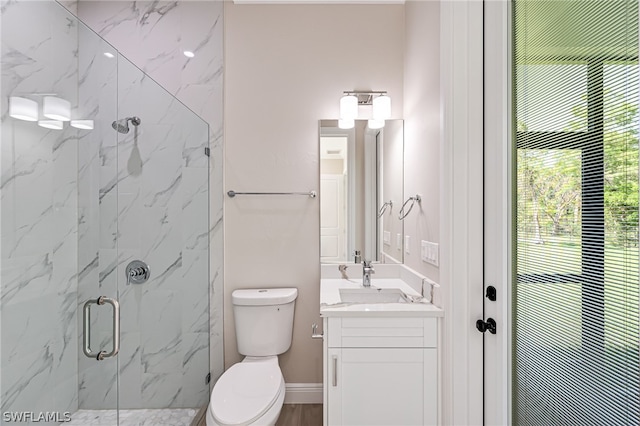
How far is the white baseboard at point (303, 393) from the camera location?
7.63 feet

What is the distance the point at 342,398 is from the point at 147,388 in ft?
3.50

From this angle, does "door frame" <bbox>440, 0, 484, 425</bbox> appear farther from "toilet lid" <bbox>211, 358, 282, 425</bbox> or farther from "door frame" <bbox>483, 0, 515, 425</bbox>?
"toilet lid" <bbox>211, 358, 282, 425</bbox>

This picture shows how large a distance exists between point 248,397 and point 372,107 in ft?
6.11

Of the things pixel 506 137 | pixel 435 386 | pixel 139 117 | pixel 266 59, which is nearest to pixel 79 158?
pixel 139 117

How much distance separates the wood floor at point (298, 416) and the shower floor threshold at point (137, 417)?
77 mm

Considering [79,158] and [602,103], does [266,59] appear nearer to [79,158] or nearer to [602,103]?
[79,158]

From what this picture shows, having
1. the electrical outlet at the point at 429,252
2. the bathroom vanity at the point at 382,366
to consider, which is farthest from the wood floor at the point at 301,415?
the electrical outlet at the point at 429,252

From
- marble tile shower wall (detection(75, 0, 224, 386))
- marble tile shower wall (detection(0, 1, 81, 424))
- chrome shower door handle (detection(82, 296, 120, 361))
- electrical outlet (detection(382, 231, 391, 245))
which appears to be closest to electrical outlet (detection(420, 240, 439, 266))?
electrical outlet (detection(382, 231, 391, 245))

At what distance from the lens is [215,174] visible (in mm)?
2316

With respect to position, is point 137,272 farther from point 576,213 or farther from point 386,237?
point 576,213

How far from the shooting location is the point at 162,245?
1.95 metres

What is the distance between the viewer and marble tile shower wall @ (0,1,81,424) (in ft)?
3.68

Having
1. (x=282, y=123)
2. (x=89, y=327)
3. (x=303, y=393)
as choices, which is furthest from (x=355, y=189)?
(x=89, y=327)

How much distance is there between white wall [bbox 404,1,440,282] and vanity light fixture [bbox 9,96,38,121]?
1590 mm
